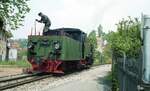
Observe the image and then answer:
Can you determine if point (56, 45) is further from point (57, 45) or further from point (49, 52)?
point (49, 52)

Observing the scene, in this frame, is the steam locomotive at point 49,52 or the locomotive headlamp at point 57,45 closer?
the steam locomotive at point 49,52

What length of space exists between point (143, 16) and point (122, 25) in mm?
24363

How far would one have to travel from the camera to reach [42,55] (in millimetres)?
27875

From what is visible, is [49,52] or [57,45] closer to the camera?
[57,45]

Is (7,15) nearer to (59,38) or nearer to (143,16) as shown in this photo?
(59,38)

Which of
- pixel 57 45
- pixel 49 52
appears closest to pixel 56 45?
pixel 57 45

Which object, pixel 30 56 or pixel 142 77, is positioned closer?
pixel 142 77

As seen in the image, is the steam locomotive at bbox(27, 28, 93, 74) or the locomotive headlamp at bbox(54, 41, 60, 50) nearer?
the steam locomotive at bbox(27, 28, 93, 74)

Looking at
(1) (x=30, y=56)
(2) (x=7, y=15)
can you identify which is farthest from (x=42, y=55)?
(2) (x=7, y=15)

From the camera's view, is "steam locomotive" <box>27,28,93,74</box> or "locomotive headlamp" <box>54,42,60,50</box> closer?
"steam locomotive" <box>27,28,93,74</box>

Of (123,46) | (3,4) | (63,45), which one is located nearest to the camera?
(123,46)

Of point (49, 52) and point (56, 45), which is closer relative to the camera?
point (56, 45)

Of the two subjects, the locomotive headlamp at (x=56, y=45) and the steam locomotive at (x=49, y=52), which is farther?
the locomotive headlamp at (x=56, y=45)

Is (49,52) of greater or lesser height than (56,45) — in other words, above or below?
below
